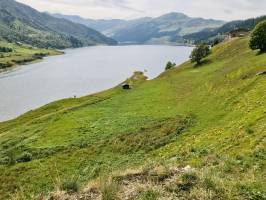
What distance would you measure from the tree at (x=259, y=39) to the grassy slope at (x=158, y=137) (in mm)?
20340

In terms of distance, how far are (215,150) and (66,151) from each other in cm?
1945

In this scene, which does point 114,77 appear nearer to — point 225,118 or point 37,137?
point 37,137

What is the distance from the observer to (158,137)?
37188mm

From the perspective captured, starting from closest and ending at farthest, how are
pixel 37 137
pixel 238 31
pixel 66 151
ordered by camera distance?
pixel 66 151 < pixel 37 137 < pixel 238 31

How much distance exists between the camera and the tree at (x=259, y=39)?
3019 inches

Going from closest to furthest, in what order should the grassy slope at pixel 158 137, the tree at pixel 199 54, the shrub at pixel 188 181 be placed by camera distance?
the shrub at pixel 188 181, the grassy slope at pixel 158 137, the tree at pixel 199 54

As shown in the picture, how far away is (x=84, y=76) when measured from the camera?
573ft

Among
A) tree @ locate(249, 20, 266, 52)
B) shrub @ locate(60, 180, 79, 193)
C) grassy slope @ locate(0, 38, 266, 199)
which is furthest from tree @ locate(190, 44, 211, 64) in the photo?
shrub @ locate(60, 180, 79, 193)

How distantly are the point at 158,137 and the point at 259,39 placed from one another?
49.9 meters

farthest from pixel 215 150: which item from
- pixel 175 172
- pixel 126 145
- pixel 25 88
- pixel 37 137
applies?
pixel 25 88

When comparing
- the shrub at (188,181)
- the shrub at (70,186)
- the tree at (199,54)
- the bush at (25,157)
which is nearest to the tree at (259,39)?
the tree at (199,54)

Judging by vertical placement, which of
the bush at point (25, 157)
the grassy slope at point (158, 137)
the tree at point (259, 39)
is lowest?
the bush at point (25, 157)

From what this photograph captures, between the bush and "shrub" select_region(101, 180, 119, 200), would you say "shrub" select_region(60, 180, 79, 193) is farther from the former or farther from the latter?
the bush

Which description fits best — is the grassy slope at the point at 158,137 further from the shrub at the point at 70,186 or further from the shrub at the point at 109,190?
the shrub at the point at 70,186
